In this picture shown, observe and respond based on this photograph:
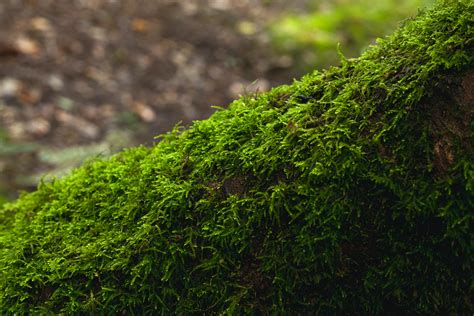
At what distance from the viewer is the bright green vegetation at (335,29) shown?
8250 millimetres

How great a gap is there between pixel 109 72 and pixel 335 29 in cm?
422

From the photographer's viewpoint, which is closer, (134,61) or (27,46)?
(27,46)

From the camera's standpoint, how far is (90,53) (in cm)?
782

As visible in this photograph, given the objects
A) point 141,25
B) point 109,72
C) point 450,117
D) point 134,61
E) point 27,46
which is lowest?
point 450,117

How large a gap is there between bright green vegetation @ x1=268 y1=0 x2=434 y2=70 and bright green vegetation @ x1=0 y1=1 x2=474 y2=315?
21.4ft

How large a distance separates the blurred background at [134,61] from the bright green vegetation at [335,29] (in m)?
0.02

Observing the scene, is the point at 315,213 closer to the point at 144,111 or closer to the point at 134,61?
the point at 144,111

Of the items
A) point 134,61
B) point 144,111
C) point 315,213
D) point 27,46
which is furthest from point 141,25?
point 315,213

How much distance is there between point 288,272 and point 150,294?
0.49m

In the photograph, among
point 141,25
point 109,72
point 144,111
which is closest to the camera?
point 144,111

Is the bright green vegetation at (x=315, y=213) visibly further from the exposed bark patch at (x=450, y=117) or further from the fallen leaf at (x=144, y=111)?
the fallen leaf at (x=144, y=111)

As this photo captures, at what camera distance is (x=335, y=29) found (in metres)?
8.73

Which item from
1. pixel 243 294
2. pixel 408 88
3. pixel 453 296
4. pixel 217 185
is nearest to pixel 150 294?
pixel 243 294

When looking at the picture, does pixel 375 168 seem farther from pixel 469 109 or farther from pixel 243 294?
pixel 243 294
